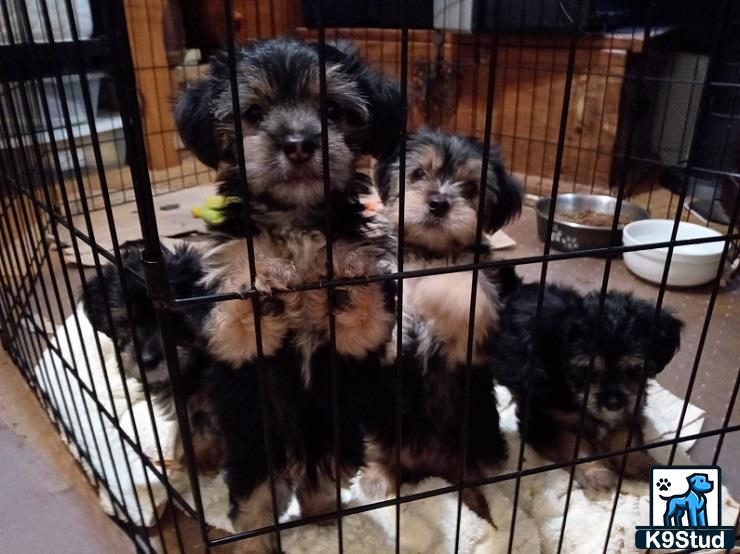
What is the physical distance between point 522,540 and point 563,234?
1.58m

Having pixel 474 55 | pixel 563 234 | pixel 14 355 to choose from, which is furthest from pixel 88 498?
pixel 474 55

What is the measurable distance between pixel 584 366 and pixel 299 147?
77cm

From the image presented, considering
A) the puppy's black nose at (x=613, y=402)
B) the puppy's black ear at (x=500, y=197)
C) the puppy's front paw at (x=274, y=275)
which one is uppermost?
the puppy's front paw at (x=274, y=275)

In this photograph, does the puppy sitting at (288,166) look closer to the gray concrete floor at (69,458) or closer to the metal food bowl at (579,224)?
the gray concrete floor at (69,458)

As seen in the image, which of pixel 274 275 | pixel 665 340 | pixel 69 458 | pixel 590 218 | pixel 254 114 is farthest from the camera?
pixel 590 218

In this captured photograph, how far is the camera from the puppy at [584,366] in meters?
1.34

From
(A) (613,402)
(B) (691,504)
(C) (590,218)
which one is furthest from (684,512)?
(C) (590,218)

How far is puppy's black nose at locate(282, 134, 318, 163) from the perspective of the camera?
3.28 feet

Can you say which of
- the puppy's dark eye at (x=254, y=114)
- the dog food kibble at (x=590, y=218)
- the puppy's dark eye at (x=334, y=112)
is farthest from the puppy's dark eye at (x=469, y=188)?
the dog food kibble at (x=590, y=218)

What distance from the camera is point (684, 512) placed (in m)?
1.19

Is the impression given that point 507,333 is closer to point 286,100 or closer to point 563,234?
point 286,100

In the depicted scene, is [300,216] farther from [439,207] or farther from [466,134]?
[466,134]

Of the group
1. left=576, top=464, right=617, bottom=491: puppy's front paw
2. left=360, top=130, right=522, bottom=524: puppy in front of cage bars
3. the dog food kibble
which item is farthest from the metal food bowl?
left=576, top=464, right=617, bottom=491: puppy's front paw

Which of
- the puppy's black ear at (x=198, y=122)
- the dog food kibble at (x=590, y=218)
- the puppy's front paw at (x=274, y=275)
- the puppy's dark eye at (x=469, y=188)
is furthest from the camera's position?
the dog food kibble at (x=590, y=218)
